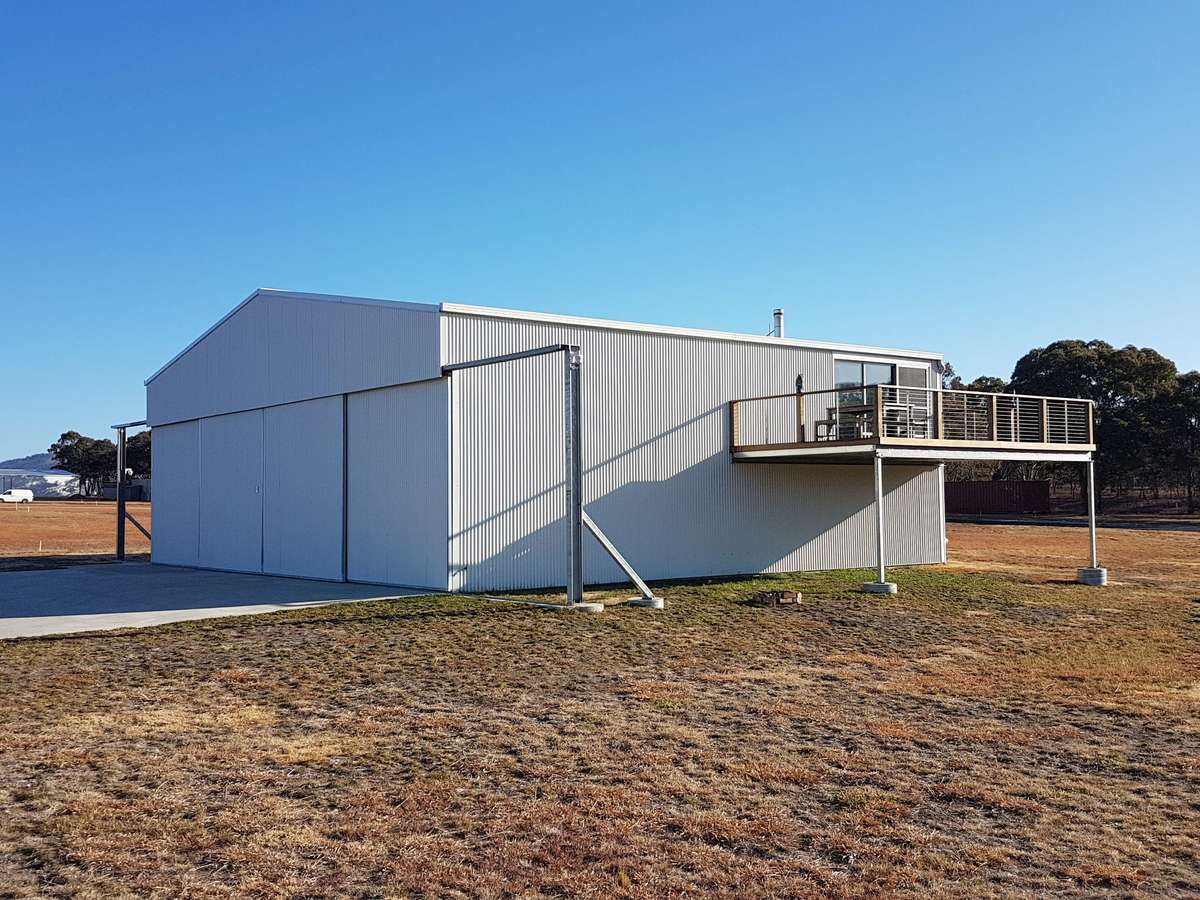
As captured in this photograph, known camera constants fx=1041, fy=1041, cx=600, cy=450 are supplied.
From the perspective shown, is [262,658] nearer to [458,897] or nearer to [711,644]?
[711,644]

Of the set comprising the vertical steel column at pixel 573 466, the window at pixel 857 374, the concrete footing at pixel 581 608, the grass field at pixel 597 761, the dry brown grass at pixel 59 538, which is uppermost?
the window at pixel 857 374

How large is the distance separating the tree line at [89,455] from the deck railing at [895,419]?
79.7 meters

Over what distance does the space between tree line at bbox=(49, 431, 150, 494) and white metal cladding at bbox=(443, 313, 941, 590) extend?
7955cm

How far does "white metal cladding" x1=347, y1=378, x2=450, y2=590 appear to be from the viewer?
16609 millimetres

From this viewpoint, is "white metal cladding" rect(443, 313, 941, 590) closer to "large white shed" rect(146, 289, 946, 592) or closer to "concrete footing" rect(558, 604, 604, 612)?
"large white shed" rect(146, 289, 946, 592)

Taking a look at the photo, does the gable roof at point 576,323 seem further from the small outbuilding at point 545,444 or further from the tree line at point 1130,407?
→ the tree line at point 1130,407

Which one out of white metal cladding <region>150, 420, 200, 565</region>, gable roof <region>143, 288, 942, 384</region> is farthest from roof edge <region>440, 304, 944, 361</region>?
white metal cladding <region>150, 420, 200, 565</region>

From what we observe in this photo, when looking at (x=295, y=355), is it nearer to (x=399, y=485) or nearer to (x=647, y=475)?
(x=399, y=485)

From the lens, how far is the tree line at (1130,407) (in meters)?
52.9

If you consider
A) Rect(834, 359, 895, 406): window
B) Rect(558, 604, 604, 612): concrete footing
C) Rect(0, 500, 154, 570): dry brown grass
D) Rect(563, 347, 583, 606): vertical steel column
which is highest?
Rect(834, 359, 895, 406): window

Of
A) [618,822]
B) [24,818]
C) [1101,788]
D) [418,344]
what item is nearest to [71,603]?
[418,344]

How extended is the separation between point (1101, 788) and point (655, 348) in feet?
44.2

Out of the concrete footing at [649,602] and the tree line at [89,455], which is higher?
the tree line at [89,455]

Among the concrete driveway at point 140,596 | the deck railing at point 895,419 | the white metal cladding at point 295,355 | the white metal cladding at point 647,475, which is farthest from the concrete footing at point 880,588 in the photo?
the white metal cladding at point 295,355
